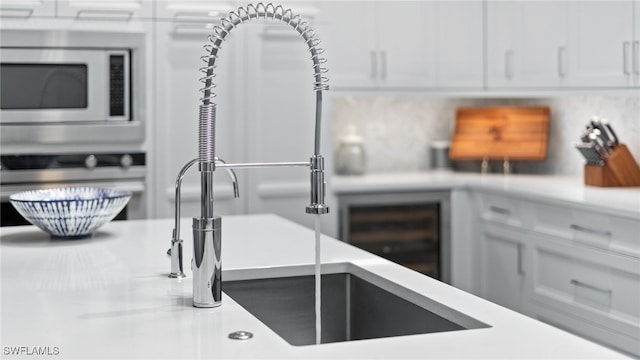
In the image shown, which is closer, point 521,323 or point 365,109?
point 521,323

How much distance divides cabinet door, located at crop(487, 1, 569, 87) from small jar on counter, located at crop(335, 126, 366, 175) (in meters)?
0.74

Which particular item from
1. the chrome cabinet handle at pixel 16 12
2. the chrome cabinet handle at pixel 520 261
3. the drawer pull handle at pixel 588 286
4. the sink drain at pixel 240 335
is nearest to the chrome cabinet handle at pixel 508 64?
the chrome cabinet handle at pixel 520 261

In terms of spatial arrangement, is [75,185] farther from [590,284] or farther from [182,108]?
[590,284]

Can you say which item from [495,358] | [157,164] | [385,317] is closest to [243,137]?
[157,164]

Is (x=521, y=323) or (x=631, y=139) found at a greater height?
(x=631, y=139)

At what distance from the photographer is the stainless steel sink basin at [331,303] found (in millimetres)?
1714

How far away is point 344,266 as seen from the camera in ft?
6.32

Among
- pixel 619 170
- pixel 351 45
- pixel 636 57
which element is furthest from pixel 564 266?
pixel 351 45

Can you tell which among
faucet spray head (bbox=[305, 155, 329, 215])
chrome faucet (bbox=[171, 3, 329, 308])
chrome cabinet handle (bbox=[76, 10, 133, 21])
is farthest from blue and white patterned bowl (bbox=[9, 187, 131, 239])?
chrome cabinet handle (bbox=[76, 10, 133, 21])

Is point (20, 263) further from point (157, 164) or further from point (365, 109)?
point (365, 109)

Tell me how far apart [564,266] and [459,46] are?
1274mm

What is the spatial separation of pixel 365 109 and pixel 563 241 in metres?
1.51

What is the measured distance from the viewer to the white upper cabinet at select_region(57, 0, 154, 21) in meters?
3.41

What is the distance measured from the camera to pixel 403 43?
3.97 m
